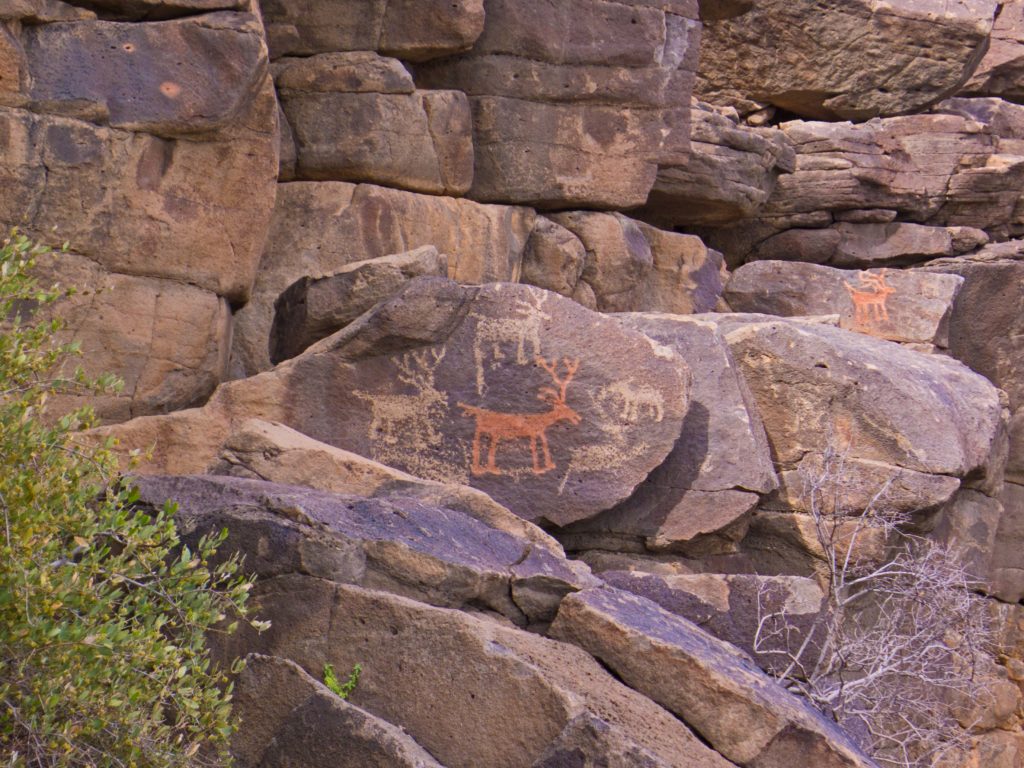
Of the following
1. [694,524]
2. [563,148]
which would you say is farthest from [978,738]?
[563,148]

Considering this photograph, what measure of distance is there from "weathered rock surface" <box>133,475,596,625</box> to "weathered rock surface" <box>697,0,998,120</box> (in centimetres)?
1157

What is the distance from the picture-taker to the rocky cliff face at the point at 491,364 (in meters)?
4.48

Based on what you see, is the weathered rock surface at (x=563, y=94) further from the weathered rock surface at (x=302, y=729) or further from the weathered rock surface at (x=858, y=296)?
the weathered rock surface at (x=302, y=729)

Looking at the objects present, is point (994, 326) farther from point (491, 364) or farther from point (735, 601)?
point (735, 601)

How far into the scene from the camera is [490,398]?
696 cm

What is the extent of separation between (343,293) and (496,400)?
1061 mm

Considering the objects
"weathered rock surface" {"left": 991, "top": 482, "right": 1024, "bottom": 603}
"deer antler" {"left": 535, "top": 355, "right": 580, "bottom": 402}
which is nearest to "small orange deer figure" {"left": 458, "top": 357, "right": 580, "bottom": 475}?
"deer antler" {"left": 535, "top": 355, "right": 580, "bottom": 402}

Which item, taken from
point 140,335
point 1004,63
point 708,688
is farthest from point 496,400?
point 1004,63

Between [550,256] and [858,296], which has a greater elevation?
[550,256]

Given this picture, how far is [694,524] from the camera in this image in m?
7.18

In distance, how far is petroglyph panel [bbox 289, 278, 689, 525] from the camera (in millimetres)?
6863

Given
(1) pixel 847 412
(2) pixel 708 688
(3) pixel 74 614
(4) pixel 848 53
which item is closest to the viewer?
(3) pixel 74 614

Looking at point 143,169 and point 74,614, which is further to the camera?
point 143,169

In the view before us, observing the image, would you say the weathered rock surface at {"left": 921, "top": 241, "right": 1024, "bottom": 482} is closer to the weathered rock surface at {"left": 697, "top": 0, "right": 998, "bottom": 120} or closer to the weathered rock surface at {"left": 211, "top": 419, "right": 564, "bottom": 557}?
the weathered rock surface at {"left": 697, "top": 0, "right": 998, "bottom": 120}
